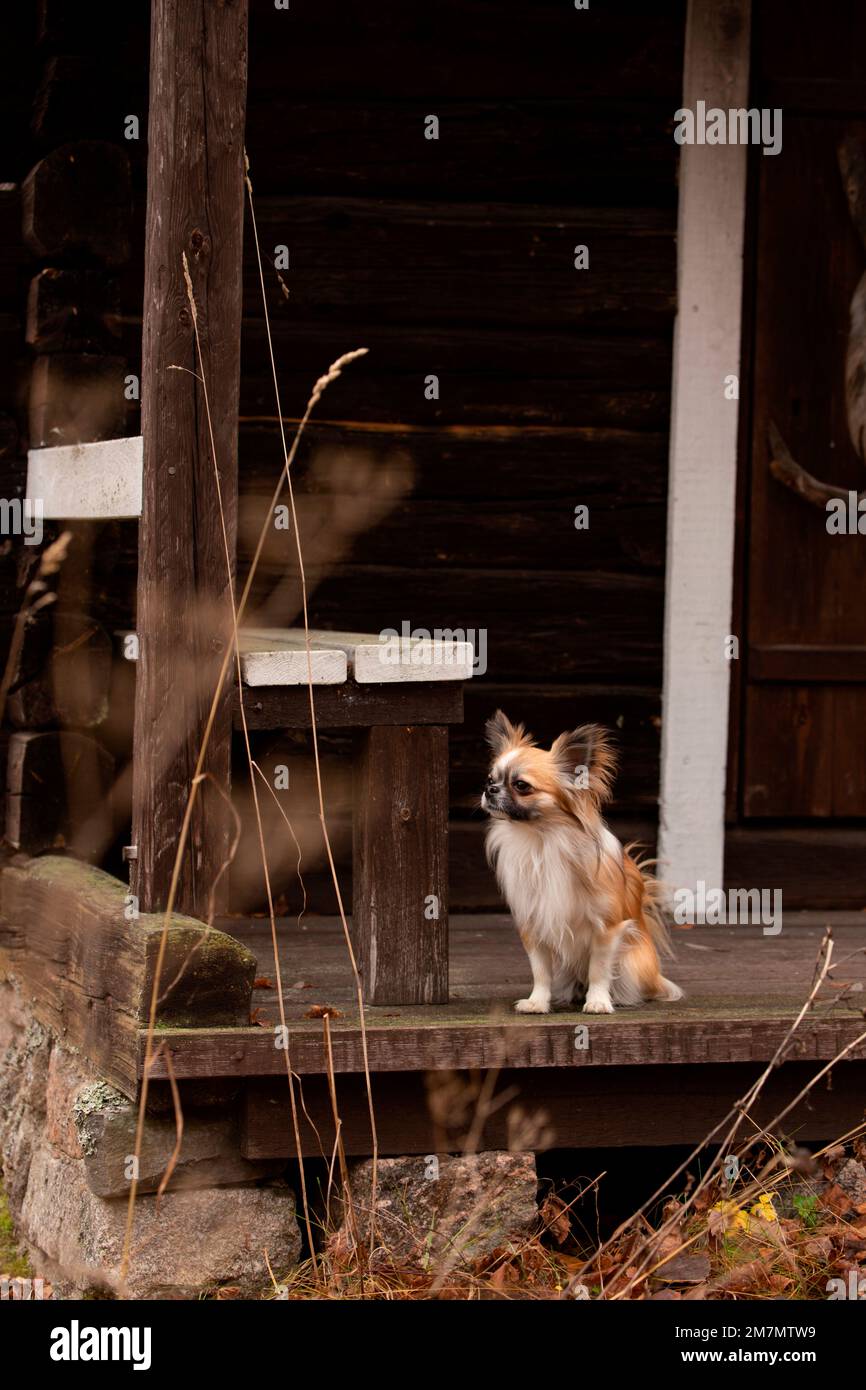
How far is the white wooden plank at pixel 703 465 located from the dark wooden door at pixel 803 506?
0.48 ft

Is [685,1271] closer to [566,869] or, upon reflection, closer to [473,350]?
[566,869]

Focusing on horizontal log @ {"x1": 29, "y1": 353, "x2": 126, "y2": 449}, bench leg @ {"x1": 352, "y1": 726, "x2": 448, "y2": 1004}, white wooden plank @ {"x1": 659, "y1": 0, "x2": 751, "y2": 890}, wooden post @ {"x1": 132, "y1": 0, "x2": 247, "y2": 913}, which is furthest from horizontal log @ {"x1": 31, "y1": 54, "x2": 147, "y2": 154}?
bench leg @ {"x1": 352, "y1": 726, "x2": 448, "y2": 1004}

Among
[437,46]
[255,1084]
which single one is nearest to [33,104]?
[437,46]

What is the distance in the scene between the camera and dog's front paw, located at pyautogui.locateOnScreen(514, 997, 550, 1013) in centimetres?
454

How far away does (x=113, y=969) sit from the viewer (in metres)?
4.36

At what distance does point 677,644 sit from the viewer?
6230 millimetres

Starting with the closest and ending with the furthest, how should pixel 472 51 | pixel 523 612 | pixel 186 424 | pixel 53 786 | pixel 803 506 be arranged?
pixel 186 424 < pixel 53 786 < pixel 472 51 < pixel 523 612 < pixel 803 506

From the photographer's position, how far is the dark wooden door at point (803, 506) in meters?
6.27

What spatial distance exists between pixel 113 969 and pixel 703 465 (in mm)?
2968

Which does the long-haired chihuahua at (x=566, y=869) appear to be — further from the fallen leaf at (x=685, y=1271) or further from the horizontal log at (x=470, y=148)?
the horizontal log at (x=470, y=148)

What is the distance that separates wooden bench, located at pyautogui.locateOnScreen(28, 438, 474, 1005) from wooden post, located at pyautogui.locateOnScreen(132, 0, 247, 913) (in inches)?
8.5

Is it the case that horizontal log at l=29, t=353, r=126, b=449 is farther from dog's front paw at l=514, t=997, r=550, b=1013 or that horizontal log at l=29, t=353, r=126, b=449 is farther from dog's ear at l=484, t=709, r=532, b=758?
dog's front paw at l=514, t=997, r=550, b=1013

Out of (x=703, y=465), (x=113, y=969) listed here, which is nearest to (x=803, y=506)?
(x=703, y=465)
